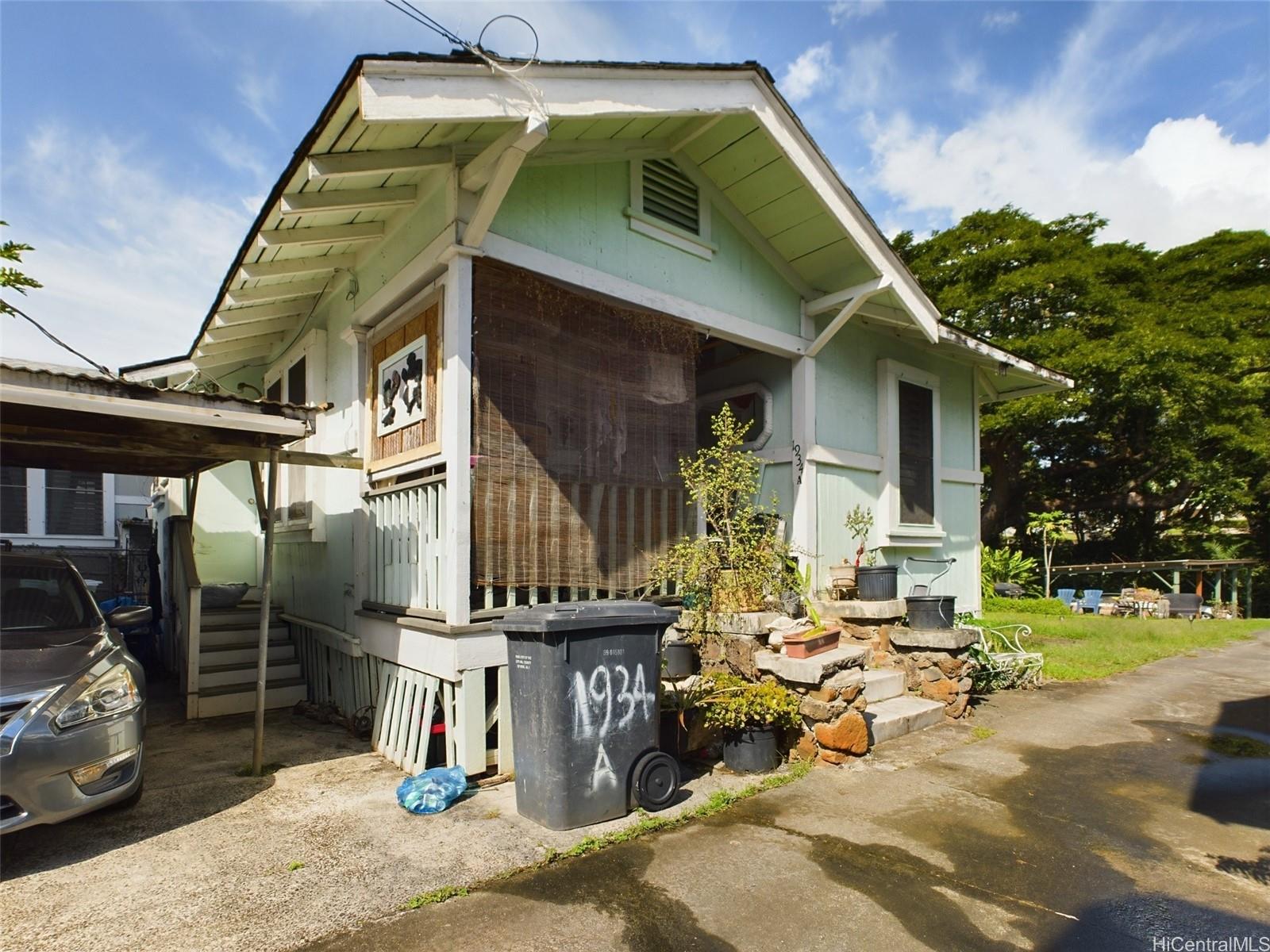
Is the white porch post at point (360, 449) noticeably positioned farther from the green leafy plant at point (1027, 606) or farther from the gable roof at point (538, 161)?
the green leafy plant at point (1027, 606)

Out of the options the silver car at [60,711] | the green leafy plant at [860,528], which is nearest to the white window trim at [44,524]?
the silver car at [60,711]

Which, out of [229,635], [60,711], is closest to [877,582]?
[60,711]

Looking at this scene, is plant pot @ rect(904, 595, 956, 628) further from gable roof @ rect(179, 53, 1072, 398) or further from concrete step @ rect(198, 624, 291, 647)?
concrete step @ rect(198, 624, 291, 647)

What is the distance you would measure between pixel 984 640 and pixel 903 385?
321 cm

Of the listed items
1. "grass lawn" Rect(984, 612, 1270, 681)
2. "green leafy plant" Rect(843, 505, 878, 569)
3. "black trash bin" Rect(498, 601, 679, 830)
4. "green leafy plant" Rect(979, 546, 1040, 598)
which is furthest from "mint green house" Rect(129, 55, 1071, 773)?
"green leafy plant" Rect(979, 546, 1040, 598)

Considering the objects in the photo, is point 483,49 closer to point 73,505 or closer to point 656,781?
point 656,781

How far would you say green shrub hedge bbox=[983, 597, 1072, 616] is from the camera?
1502cm

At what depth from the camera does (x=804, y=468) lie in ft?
23.7

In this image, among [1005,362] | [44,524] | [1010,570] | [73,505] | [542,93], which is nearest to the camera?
[542,93]

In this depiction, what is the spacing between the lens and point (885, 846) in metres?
3.70

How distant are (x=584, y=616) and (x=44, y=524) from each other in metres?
17.3

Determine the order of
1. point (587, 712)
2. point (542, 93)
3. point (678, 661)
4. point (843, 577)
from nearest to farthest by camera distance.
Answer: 1. point (587, 712)
2. point (542, 93)
3. point (678, 661)
4. point (843, 577)

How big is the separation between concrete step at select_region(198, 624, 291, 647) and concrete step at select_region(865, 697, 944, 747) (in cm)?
637

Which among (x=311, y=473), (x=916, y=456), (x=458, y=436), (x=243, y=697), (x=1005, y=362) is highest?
(x=1005, y=362)
